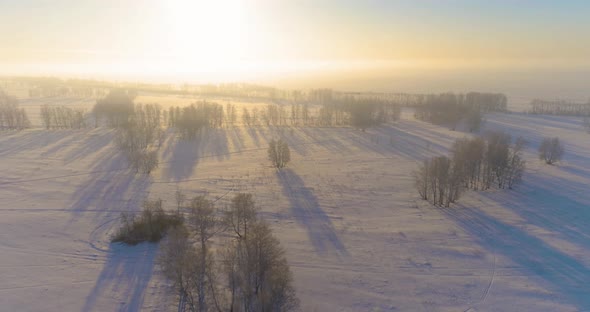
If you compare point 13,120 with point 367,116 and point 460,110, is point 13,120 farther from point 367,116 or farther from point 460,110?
point 460,110

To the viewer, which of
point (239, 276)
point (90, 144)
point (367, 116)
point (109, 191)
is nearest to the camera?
point (239, 276)

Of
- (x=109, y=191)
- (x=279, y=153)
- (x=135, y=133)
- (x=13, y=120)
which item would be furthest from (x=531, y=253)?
(x=13, y=120)

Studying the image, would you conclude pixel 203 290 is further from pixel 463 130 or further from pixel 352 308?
pixel 463 130

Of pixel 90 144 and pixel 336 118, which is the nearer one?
pixel 90 144

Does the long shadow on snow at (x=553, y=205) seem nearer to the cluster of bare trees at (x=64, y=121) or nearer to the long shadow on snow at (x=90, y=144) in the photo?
the long shadow on snow at (x=90, y=144)

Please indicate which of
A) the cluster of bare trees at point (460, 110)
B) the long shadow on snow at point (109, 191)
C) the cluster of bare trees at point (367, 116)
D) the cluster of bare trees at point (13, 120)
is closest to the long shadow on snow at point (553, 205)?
the long shadow on snow at point (109, 191)

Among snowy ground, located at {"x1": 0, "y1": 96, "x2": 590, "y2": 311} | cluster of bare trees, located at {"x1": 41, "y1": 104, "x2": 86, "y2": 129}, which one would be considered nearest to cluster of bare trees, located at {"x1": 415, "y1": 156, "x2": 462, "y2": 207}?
snowy ground, located at {"x1": 0, "y1": 96, "x2": 590, "y2": 311}

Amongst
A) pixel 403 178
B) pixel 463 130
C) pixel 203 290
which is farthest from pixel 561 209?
pixel 463 130
